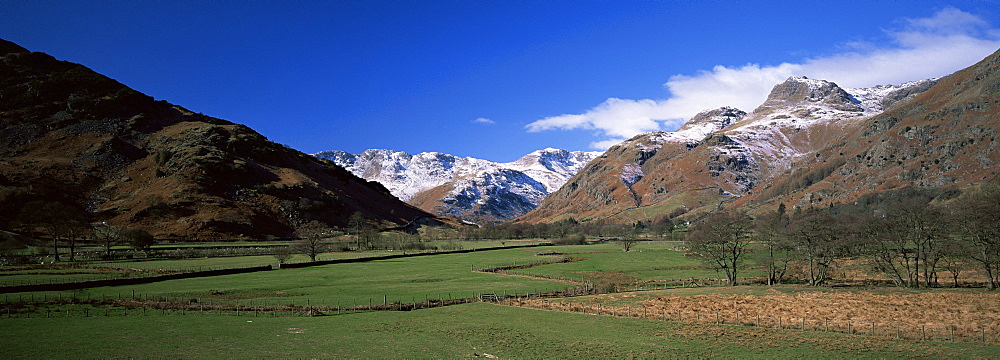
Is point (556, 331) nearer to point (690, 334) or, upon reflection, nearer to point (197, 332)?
point (690, 334)

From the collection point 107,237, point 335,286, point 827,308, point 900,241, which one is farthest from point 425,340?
point 107,237

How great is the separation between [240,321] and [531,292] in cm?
3347

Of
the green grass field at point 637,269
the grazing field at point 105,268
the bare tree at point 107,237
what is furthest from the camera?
the bare tree at point 107,237

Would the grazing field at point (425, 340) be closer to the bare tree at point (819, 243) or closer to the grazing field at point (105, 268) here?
the grazing field at point (105, 268)

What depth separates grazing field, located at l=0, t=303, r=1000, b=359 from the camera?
3145 centimetres

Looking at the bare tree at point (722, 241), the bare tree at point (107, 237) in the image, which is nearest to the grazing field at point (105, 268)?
the bare tree at point (107, 237)

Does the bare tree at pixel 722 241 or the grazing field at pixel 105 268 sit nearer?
the grazing field at pixel 105 268

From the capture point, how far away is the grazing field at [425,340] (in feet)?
103

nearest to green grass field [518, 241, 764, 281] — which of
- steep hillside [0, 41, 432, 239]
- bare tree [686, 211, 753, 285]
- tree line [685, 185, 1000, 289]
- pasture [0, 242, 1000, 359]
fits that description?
bare tree [686, 211, 753, 285]

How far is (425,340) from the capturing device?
120 ft

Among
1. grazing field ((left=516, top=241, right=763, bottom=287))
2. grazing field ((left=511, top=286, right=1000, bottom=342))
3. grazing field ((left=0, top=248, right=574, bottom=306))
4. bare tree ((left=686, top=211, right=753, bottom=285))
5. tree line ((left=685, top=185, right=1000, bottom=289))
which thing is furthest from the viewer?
grazing field ((left=516, top=241, right=763, bottom=287))

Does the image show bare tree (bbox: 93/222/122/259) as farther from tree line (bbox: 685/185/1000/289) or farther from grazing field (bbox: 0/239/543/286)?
tree line (bbox: 685/185/1000/289)

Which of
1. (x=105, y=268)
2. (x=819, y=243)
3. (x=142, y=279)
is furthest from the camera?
(x=105, y=268)

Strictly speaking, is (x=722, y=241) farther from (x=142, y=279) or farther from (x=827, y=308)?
(x=142, y=279)
